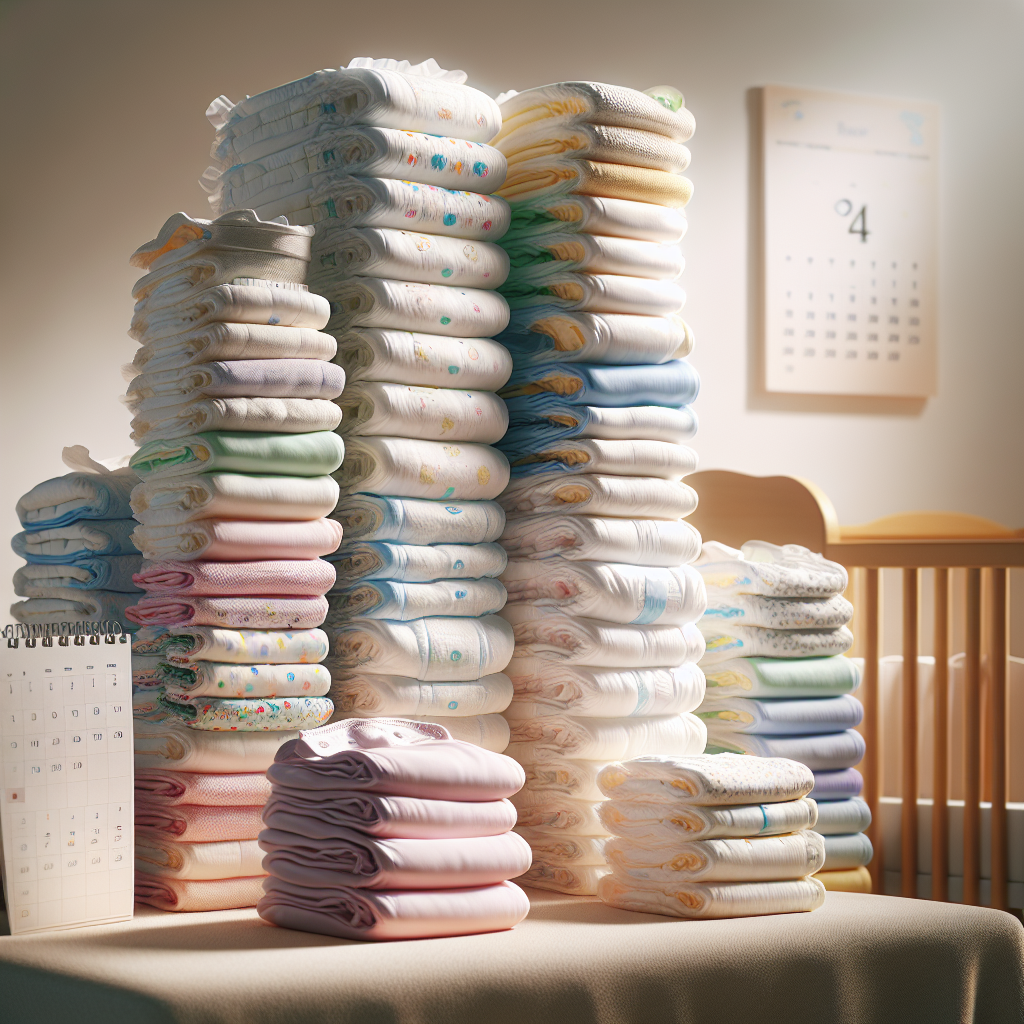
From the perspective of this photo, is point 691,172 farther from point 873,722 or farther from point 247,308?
point 247,308

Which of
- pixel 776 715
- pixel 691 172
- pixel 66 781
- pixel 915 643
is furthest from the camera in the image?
pixel 691 172

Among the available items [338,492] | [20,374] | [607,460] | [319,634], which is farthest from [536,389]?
[20,374]

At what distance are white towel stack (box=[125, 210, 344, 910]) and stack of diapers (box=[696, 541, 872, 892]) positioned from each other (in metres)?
0.69

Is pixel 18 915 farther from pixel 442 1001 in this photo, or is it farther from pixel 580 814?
pixel 580 814

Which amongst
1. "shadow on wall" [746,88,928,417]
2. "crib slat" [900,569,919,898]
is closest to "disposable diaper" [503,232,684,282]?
"crib slat" [900,569,919,898]

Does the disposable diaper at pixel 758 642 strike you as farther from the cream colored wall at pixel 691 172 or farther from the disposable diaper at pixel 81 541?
the cream colored wall at pixel 691 172

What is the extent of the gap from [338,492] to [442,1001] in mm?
711

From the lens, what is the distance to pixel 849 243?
3750 millimetres

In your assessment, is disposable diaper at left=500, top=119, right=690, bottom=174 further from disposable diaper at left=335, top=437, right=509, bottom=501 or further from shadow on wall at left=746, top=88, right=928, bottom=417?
shadow on wall at left=746, top=88, right=928, bottom=417

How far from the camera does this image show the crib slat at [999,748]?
2.58 m

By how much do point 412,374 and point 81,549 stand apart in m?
0.58

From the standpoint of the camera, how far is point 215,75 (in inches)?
121

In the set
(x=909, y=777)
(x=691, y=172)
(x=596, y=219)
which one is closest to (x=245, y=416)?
(x=596, y=219)

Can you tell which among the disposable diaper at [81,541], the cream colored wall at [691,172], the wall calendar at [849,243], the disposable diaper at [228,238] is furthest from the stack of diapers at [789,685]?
the wall calendar at [849,243]
